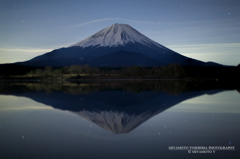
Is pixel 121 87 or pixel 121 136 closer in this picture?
pixel 121 136

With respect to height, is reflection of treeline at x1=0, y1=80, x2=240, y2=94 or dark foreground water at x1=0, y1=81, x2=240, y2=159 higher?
reflection of treeline at x1=0, y1=80, x2=240, y2=94

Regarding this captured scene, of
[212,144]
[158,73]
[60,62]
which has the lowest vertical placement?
[212,144]

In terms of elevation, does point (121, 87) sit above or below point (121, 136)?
above

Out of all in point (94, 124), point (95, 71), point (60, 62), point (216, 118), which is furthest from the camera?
point (60, 62)

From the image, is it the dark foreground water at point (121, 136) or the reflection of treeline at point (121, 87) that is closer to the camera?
the dark foreground water at point (121, 136)

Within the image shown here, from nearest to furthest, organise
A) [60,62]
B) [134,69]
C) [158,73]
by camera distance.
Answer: [158,73] → [134,69] → [60,62]

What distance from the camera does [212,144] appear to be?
6.80m

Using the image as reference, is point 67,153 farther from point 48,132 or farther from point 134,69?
point 134,69

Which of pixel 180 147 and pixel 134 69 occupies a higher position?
pixel 134 69

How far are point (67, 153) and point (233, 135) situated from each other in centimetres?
521

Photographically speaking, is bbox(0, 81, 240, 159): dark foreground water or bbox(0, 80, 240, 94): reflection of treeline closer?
bbox(0, 81, 240, 159): dark foreground water

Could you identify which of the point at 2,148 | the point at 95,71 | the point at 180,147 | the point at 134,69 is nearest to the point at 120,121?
the point at 180,147

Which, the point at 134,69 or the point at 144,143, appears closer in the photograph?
the point at 144,143

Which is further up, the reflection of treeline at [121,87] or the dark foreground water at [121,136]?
the reflection of treeline at [121,87]
